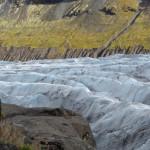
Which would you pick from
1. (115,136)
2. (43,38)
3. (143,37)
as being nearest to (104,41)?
(143,37)

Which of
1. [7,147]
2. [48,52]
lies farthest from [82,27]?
[7,147]

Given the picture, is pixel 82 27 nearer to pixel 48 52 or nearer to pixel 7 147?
pixel 48 52

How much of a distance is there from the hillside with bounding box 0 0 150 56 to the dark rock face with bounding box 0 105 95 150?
5071 inches


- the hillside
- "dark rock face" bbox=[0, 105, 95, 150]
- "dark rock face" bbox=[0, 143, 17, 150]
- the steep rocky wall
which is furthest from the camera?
the hillside

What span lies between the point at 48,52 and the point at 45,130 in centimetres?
13897

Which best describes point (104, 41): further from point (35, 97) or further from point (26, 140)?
point (26, 140)

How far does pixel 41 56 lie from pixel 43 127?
5354 inches

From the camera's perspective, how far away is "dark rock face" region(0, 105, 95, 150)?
12.0m

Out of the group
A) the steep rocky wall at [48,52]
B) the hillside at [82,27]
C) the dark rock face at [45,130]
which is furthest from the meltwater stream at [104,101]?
the hillside at [82,27]

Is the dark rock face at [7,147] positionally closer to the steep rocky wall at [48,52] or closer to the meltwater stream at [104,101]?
the meltwater stream at [104,101]

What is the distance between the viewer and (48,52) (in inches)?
6063

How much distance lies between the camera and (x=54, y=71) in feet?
Answer: 207

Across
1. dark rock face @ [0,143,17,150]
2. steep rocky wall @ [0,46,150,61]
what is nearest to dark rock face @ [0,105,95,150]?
dark rock face @ [0,143,17,150]

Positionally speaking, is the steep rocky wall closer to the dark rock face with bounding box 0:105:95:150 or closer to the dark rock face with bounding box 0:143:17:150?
the dark rock face with bounding box 0:105:95:150
